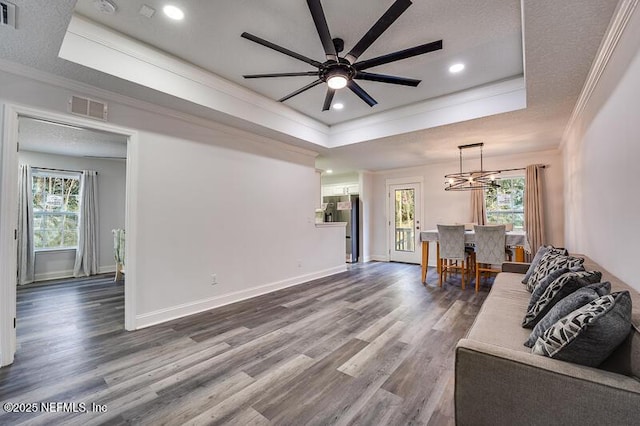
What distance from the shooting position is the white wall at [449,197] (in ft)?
17.3

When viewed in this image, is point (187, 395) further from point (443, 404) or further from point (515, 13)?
point (515, 13)

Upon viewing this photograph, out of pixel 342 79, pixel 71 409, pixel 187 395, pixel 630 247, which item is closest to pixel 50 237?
pixel 71 409

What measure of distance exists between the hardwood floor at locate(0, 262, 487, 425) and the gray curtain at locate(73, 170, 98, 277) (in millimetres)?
1926

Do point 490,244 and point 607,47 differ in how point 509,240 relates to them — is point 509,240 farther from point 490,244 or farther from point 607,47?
point 607,47

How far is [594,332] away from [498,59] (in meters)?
2.84

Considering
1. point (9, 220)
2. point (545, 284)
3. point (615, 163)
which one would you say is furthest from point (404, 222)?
point (9, 220)

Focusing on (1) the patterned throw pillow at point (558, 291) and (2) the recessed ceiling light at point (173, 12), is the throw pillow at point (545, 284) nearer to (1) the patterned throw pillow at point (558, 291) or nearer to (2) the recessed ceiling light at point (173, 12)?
(1) the patterned throw pillow at point (558, 291)

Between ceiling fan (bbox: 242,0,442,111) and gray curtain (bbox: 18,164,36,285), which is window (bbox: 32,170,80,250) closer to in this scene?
gray curtain (bbox: 18,164,36,285)

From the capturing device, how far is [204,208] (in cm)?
358

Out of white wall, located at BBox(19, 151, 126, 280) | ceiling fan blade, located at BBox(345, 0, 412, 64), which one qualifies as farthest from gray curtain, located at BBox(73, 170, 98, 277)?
ceiling fan blade, located at BBox(345, 0, 412, 64)

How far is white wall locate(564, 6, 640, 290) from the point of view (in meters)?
1.76

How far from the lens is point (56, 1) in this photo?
1.70 metres

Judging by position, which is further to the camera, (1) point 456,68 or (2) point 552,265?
(1) point 456,68

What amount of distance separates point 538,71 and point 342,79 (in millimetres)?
1737
